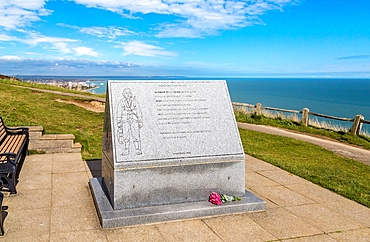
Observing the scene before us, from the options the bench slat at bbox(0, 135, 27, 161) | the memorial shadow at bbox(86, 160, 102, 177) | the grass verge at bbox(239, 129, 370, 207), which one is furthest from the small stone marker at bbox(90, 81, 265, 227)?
the grass verge at bbox(239, 129, 370, 207)

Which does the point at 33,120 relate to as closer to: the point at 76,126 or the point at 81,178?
the point at 76,126

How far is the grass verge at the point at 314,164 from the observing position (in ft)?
21.6

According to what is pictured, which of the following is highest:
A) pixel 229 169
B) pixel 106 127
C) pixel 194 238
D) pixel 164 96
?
pixel 164 96

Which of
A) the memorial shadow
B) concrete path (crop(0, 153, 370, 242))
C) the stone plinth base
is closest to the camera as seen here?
concrete path (crop(0, 153, 370, 242))

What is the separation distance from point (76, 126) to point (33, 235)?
278 inches

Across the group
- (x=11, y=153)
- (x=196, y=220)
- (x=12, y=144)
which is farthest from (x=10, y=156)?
(x=196, y=220)

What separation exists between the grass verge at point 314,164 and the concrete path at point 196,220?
1.74 ft

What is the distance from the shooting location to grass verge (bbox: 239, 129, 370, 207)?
21.6 feet

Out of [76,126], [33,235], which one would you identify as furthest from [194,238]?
[76,126]

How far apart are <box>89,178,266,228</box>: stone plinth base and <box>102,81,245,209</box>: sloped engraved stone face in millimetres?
129

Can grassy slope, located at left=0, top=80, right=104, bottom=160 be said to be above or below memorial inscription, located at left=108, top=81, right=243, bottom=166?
below

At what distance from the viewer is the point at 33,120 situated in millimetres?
10375

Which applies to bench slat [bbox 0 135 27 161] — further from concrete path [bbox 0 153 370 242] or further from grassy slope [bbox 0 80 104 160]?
grassy slope [bbox 0 80 104 160]

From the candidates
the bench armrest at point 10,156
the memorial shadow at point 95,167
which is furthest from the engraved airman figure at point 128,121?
the memorial shadow at point 95,167
